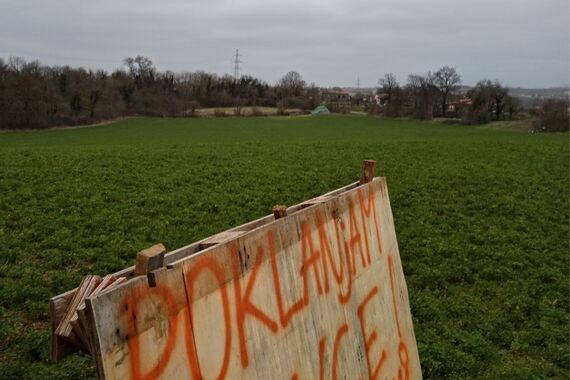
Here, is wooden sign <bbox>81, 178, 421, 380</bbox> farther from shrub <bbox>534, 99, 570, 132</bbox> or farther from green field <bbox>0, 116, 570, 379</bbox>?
shrub <bbox>534, 99, 570, 132</bbox>

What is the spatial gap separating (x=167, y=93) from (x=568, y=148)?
298 feet

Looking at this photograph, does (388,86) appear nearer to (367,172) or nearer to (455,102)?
(455,102)

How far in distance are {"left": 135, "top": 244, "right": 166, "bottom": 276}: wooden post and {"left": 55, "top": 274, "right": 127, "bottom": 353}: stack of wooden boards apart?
Result: 0.09m

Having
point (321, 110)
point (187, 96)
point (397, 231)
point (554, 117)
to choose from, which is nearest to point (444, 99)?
point (321, 110)

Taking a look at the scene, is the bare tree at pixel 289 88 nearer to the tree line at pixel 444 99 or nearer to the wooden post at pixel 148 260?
the tree line at pixel 444 99

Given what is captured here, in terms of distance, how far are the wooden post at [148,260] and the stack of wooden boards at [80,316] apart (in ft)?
0.30

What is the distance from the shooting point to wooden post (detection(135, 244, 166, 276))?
209 centimetres

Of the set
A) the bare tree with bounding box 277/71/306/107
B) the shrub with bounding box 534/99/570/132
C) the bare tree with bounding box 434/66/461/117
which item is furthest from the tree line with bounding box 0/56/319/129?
the shrub with bounding box 534/99/570/132

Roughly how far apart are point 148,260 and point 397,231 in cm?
1023

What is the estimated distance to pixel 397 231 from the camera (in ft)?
38.6

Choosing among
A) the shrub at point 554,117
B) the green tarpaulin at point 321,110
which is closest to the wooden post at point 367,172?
the shrub at point 554,117

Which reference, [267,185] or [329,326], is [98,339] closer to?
[329,326]

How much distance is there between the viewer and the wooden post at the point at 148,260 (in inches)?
82.2

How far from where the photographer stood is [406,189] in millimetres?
15992
